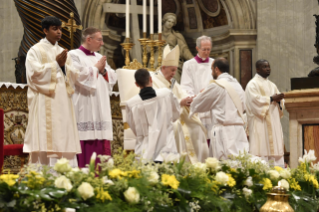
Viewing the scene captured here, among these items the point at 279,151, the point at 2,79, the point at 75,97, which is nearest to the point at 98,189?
the point at 75,97

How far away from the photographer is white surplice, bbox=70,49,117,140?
18.7 feet

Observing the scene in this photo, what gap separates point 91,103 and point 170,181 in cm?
316

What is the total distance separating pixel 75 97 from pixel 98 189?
3351 mm

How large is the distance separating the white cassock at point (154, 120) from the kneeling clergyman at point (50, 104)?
612 mm

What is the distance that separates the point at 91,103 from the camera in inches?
230

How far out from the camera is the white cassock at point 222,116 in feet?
19.9

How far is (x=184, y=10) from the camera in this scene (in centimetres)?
1383

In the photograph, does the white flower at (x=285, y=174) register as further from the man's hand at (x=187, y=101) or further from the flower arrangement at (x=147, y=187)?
the man's hand at (x=187, y=101)

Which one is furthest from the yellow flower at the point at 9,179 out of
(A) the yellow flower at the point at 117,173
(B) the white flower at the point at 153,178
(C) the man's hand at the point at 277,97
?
(C) the man's hand at the point at 277,97

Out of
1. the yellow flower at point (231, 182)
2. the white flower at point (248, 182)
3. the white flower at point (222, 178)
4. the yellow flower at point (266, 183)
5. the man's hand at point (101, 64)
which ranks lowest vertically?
the yellow flower at point (266, 183)

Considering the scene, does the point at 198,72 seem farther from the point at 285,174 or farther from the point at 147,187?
the point at 147,187

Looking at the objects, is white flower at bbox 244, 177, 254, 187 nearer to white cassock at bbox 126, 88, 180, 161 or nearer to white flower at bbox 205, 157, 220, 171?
white flower at bbox 205, 157, 220, 171

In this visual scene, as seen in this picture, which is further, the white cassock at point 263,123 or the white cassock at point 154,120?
the white cassock at point 263,123

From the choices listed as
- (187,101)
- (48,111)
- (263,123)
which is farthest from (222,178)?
(263,123)
